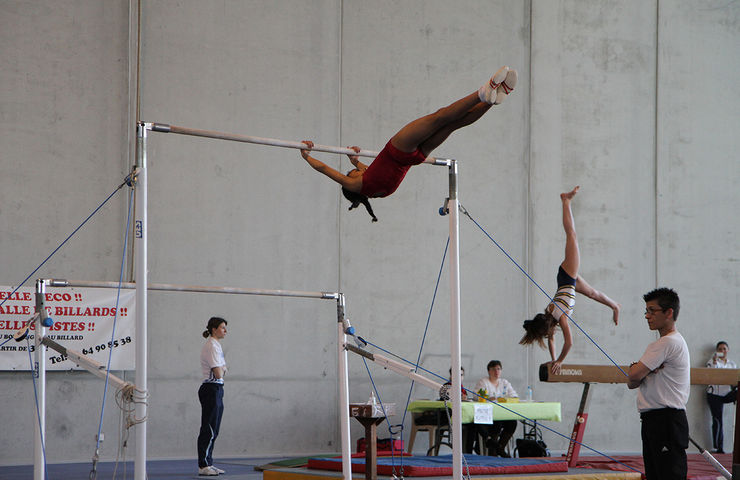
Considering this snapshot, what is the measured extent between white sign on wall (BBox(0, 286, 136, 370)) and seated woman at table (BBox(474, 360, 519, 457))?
4.51 m

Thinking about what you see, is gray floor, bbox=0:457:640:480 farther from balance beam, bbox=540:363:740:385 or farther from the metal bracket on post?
balance beam, bbox=540:363:740:385

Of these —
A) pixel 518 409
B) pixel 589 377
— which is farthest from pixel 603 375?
pixel 518 409

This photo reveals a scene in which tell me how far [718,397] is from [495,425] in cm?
491

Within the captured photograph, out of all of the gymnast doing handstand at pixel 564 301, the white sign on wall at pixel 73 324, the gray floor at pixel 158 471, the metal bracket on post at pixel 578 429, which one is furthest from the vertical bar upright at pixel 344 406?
the white sign on wall at pixel 73 324

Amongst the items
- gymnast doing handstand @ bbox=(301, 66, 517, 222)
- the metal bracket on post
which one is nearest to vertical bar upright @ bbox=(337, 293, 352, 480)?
gymnast doing handstand @ bbox=(301, 66, 517, 222)

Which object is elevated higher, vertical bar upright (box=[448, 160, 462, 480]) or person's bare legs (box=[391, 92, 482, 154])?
person's bare legs (box=[391, 92, 482, 154])

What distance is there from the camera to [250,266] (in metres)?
10.7

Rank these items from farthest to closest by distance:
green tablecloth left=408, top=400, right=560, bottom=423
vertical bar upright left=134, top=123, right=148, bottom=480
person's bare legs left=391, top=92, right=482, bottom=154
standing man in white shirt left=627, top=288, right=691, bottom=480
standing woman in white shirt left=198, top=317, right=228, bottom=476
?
green tablecloth left=408, top=400, right=560, bottom=423, standing woman in white shirt left=198, top=317, right=228, bottom=476, standing man in white shirt left=627, top=288, right=691, bottom=480, vertical bar upright left=134, top=123, right=148, bottom=480, person's bare legs left=391, top=92, right=482, bottom=154

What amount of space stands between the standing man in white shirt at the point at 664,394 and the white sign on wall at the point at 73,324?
242 inches

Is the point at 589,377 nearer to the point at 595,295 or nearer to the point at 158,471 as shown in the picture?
the point at 595,295

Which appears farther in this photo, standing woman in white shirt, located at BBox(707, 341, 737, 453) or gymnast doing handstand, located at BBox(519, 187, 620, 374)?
standing woman in white shirt, located at BBox(707, 341, 737, 453)

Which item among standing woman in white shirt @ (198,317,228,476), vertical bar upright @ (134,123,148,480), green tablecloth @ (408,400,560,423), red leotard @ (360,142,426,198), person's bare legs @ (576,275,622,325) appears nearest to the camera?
vertical bar upright @ (134,123,148,480)

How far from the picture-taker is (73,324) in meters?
9.40

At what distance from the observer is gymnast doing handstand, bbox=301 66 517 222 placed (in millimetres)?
4430
